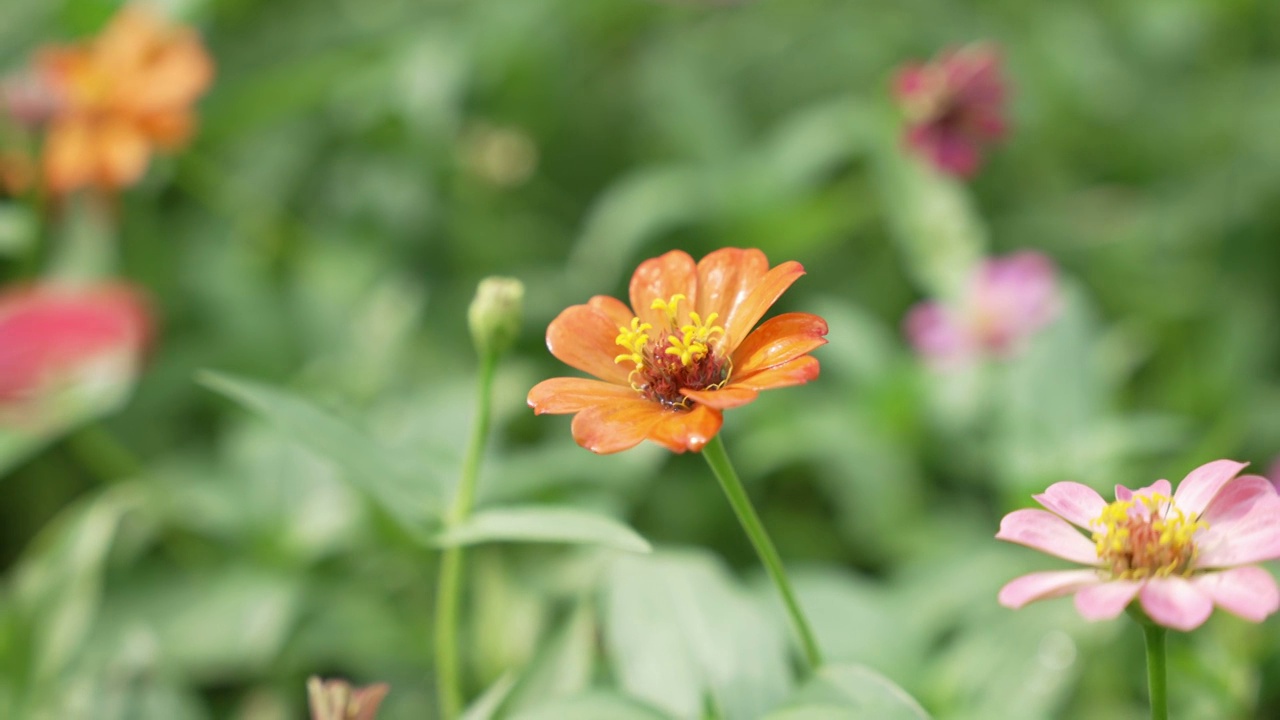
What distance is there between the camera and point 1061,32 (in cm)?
177

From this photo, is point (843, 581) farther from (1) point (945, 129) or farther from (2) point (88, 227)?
(2) point (88, 227)

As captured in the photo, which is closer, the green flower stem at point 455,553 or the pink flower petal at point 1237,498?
the pink flower petal at point 1237,498

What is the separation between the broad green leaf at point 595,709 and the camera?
0.57 m

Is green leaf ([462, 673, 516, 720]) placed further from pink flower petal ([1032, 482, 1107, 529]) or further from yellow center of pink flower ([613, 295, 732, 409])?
pink flower petal ([1032, 482, 1107, 529])

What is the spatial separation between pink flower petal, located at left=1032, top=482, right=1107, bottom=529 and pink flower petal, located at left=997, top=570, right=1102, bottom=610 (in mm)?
32

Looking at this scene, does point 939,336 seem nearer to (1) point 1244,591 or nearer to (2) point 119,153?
(1) point 1244,591

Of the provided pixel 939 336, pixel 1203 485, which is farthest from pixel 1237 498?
pixel 939 336

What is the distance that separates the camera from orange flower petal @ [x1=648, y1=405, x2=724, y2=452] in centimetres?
47

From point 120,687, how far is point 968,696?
646mm

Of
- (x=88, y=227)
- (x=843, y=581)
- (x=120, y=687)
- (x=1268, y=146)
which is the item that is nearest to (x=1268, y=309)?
(x=1268, y=146)

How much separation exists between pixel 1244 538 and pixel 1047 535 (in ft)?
0.27

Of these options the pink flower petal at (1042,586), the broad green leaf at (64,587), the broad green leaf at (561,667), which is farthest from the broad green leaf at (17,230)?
the pink flower petal at (1042,586)

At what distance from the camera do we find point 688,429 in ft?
1.59

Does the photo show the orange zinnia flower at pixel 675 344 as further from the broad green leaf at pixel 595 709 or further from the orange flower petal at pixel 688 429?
the broad green leaf at pixel 595 709
